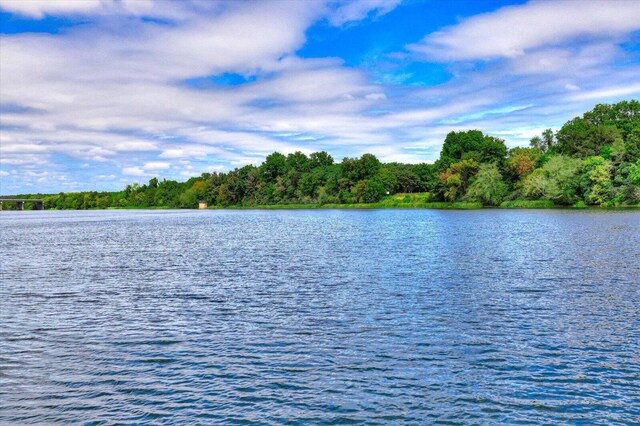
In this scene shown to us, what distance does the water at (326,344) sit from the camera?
13451 millimetres

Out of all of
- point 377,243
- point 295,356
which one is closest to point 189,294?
point 295,356

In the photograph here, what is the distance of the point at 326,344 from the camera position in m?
19.0

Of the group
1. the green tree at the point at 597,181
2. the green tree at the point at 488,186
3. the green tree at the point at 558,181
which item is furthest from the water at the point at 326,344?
the green tree at the point at 488,186

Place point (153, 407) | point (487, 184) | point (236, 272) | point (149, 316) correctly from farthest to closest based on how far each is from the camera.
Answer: point (487, 184) → point (236, 272) → point (149, 316) → point (153, 407)

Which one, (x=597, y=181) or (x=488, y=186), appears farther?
(x=488, y=186)

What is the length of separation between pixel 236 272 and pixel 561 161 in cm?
13189

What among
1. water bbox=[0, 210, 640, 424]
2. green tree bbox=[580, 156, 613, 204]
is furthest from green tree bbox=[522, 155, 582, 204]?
water bbox=[0, 210, 640, 424]

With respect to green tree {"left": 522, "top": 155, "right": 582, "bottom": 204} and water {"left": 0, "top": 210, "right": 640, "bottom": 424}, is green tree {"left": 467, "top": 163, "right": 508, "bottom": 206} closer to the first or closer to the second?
green tree {"left": 522, "top": 155, "right": 582, "bottom": 204}

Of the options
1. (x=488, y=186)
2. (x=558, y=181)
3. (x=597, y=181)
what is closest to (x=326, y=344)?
(x=597, y=181)

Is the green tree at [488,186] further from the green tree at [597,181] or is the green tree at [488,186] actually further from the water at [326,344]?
the water at [326,344]

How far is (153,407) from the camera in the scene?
13547 millimetres

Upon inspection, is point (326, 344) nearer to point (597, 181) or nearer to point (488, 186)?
point (597, 181)

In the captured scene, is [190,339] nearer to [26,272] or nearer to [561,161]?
[26,272]

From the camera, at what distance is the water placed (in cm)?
1345
